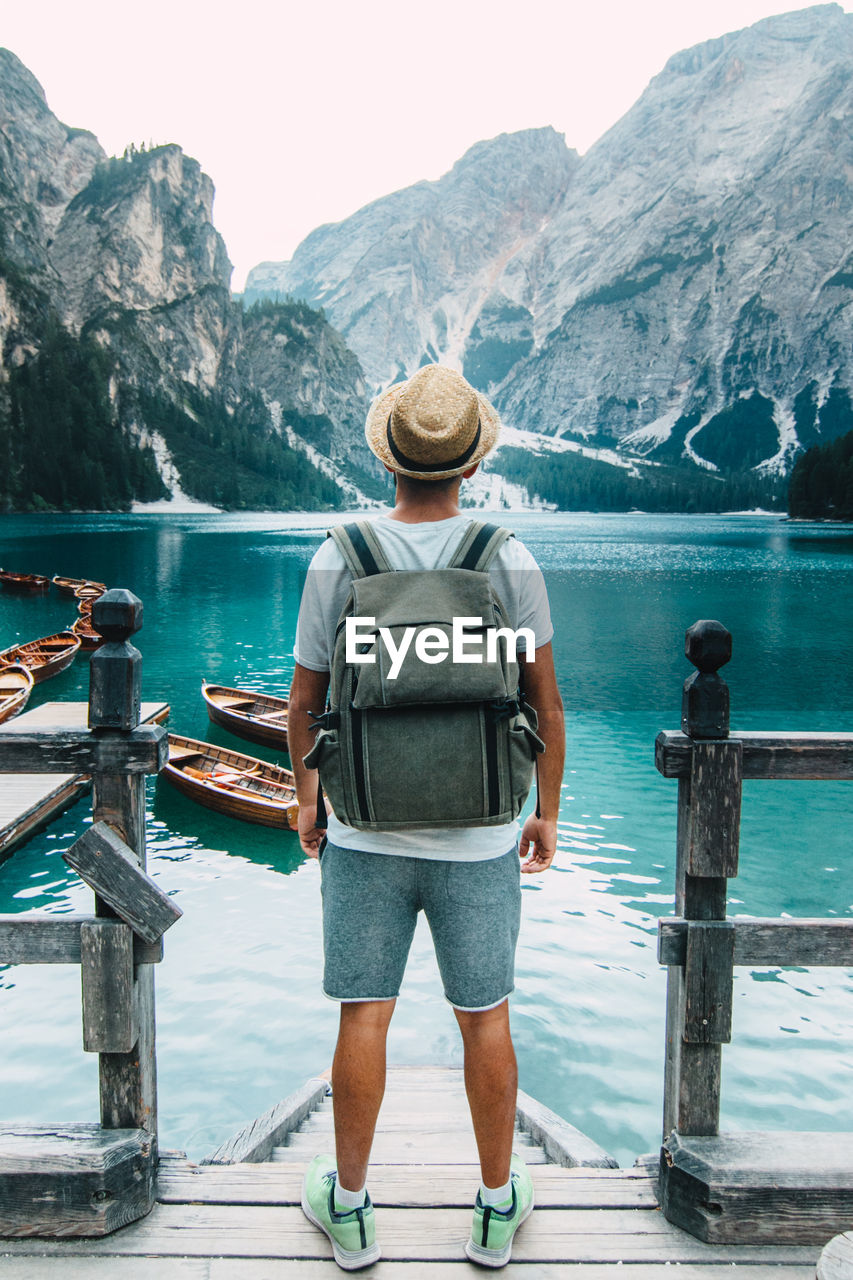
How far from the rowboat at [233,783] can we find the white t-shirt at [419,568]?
11986 mm

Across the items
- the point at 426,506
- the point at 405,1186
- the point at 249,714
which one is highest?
the point at 426,506

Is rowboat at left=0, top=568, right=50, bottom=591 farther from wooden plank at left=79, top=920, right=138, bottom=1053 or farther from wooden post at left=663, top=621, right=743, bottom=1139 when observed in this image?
wooden post at left=663, top=621, right=743, bottom=1139

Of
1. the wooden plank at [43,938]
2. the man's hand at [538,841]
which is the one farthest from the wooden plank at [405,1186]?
the man's hand at [538,841]

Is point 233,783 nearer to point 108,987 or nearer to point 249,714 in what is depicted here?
point 249,714

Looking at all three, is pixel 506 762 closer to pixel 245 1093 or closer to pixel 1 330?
pixel 245 1093

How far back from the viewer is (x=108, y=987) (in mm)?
3180

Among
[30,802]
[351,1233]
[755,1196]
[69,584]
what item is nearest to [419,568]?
[351,1233]

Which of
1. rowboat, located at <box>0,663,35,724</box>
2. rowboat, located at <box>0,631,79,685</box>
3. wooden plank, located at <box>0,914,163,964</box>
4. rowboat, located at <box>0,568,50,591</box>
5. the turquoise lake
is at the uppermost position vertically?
wooden plank, located at <box>0,914,163,964</box>

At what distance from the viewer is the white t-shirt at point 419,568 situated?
2.76 m

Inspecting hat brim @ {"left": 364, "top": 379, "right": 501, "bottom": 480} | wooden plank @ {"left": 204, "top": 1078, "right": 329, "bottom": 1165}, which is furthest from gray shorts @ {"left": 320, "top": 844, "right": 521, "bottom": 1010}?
wooden plank @ {"left": 204, "top": 1078, "right": 329, "bottom": 1165}

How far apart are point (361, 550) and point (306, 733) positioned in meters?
0.71

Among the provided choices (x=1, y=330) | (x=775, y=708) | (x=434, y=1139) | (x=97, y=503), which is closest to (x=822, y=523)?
(x=775, y=708)

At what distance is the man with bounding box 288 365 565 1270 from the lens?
9.15 feet

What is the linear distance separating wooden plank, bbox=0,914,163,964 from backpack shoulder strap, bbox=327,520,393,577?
5.30 ft
